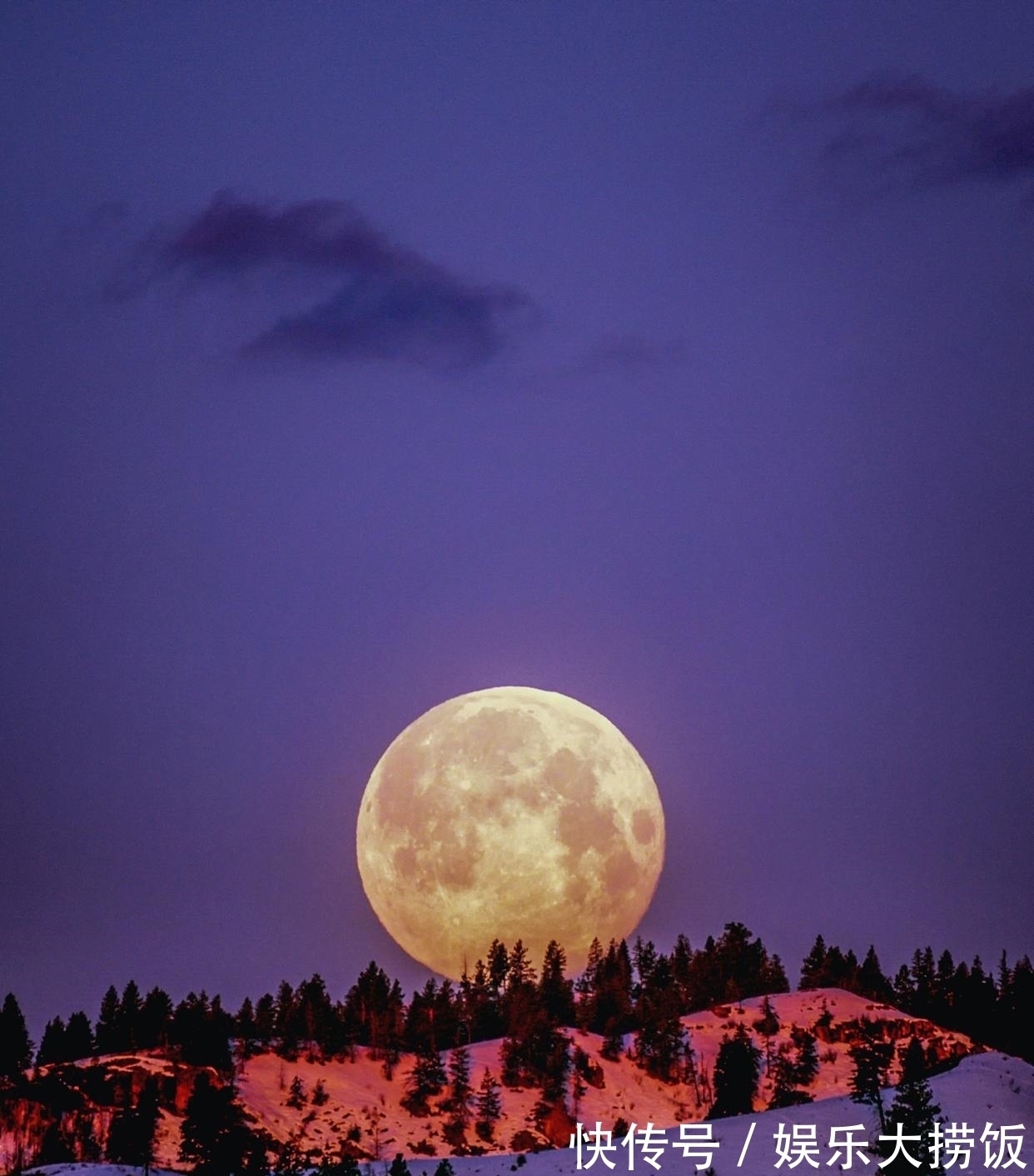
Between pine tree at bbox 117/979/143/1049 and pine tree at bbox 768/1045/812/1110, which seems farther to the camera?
pine tree at bbox 117/979/143/1049

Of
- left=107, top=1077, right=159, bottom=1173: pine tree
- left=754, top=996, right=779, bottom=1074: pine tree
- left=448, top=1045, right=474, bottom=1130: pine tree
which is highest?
left=754, top=996, right=779, bottom=1074: pine tree

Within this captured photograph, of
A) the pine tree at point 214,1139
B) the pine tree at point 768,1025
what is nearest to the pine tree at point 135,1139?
the pine tree at point 214,1139

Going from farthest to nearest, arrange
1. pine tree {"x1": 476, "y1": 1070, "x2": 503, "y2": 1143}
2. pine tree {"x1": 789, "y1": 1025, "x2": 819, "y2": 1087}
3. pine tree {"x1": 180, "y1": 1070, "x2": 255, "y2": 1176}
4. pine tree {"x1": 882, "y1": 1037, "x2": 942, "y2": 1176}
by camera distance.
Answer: pine tree {"x1": 789, "y1": 1025, "x2": 819, "y2": 1087}, pine tree {"x1": 476, "y1": 1070, "x2": 503, "y2": 1143}, pine tree {"x1": 180, "y1": 1070, "x2": 255, "y2": 1176}, pine tree {"x1": 882, "y1": 1037, "x2": 942, "y2": 1176}

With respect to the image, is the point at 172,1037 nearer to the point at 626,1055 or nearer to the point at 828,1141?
the point at 626,1055

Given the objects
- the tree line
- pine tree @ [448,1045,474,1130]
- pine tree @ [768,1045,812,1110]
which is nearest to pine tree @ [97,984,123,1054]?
the tree line

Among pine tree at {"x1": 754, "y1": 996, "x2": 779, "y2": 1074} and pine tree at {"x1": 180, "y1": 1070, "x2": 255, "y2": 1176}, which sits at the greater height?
pine tree at {"x1": 754, "y1": 996, "x2": 779, "y2": 1074}

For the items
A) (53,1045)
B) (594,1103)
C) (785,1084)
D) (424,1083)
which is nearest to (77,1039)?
(53,1045)

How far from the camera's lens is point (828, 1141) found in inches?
4833

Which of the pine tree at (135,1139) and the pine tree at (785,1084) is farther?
the pine tree at (785,1084)

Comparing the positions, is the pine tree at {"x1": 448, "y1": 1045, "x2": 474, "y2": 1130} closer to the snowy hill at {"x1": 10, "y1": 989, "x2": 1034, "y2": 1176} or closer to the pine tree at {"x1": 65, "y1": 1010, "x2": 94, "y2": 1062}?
the snowy hill at {"x1": 10, "y1": 989, "x2": 1034, "y2": 1176}


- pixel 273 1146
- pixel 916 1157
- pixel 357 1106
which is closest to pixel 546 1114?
pixel 357 1106

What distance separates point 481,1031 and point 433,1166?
59.9 meters

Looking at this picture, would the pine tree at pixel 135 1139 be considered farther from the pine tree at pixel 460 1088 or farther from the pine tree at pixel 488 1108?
the pine tree at pixel 460 1088

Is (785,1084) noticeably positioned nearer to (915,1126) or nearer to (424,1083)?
(424,1083)
